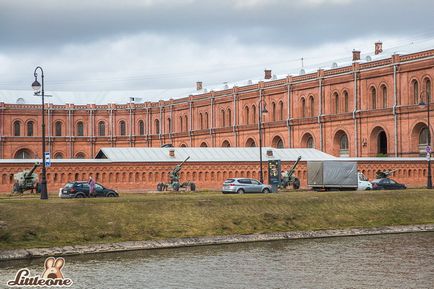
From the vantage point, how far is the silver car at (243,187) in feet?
189

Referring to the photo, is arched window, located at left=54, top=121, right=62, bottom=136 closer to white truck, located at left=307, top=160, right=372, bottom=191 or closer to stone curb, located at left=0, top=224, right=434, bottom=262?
white truck, located at left=307, top=160, right=372, bottom=191

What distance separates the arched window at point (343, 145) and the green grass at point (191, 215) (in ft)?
124

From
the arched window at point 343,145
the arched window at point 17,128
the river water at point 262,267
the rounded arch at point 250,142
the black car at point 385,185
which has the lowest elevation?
the river water at point 262,267

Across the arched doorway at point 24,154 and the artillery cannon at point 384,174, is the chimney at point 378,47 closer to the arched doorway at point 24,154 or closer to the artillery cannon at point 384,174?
the artillery cannon at point 384,174

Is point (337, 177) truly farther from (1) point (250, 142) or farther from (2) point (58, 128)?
(2) point (58, 128)

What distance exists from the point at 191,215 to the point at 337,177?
24.3m

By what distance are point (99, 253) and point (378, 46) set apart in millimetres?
65789

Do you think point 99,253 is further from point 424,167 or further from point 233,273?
point 424,167

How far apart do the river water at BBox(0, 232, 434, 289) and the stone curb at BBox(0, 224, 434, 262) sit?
3.08 ft

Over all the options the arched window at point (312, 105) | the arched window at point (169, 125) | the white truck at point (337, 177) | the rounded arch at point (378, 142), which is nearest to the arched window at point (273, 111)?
the arched window at point (312, 105)

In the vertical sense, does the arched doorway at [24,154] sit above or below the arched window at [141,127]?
below

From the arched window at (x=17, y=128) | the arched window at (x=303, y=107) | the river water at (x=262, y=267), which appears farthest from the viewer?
the arched window at (x=17, y=128)

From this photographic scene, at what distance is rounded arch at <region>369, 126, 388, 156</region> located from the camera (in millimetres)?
83500

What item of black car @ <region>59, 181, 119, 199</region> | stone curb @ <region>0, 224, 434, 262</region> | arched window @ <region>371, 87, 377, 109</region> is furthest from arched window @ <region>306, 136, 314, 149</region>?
stone curb @ <region>0, 224, 434, 262</region>
